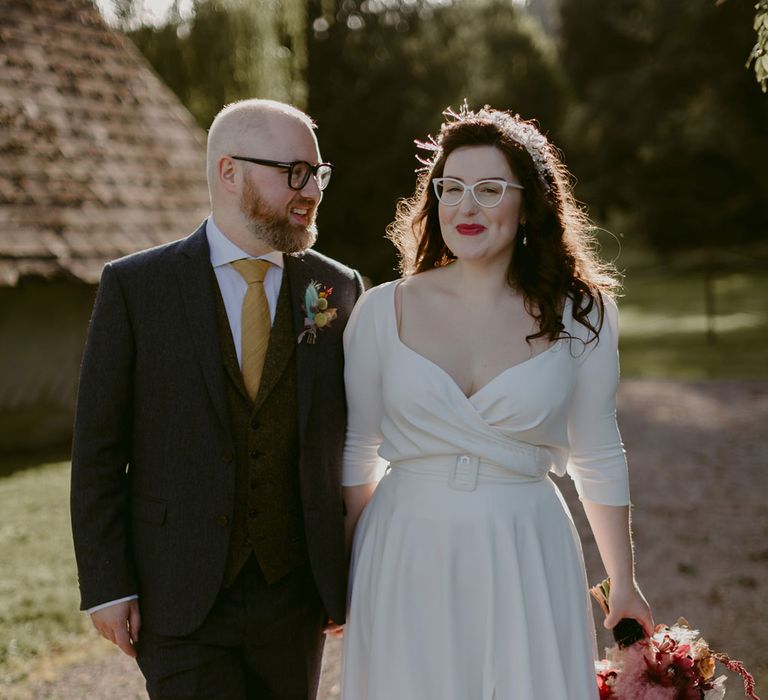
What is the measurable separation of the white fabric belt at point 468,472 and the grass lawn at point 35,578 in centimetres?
337

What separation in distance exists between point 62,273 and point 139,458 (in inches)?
301

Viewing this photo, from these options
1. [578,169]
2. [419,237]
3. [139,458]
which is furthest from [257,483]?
[578,169]

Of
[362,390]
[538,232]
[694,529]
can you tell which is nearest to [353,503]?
[362,390]

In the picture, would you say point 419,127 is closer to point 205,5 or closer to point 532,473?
point 205,5

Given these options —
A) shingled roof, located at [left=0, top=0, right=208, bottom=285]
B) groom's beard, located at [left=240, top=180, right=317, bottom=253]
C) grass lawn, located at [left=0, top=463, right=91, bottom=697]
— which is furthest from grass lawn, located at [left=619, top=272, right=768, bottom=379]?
groom's beard, located at [left=240, top=180, right=317, bottom=253]

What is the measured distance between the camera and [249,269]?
284 cm

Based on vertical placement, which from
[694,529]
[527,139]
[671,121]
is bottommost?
[694,529]

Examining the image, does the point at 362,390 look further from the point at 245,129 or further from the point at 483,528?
the point at 245,129

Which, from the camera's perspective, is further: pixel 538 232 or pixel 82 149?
pixel 82 149

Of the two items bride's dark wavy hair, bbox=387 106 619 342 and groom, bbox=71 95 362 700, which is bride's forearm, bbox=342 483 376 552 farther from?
bride's dark wavy hair, bbox=387 106 619 342

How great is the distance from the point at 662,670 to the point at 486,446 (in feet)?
2.73

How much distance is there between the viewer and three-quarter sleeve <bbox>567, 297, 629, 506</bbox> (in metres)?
2.87

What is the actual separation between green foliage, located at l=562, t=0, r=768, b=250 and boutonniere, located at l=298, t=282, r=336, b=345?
18950 mm

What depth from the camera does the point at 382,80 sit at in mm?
26453
